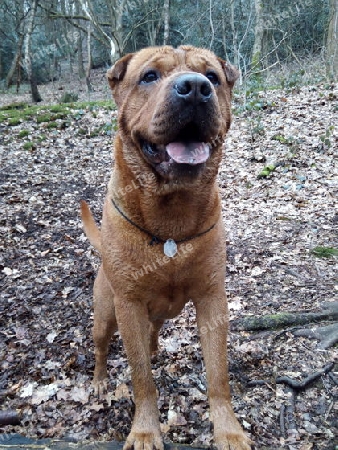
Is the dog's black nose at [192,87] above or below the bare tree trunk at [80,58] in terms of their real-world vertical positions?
above

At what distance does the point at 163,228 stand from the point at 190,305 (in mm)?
1957

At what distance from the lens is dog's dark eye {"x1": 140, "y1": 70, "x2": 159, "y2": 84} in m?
2.51

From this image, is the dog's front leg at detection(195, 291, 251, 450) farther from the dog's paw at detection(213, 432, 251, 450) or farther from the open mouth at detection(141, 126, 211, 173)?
the open mouth at detection(141, 126, 211, 173)

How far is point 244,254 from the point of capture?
4922 mm

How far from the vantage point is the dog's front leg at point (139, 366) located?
2.43m

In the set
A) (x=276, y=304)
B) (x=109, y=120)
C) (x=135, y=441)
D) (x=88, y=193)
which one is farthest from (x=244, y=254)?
(x=109, y=120)

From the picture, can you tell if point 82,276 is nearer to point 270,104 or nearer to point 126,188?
point 126,188

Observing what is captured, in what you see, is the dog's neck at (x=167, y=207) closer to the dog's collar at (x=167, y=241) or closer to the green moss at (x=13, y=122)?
the dog's collar at (x=167, y=241)

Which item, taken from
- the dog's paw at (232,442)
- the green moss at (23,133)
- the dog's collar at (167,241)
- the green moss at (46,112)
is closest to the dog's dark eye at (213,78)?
the dog's collar at (167,241)

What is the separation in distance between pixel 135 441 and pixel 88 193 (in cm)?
527

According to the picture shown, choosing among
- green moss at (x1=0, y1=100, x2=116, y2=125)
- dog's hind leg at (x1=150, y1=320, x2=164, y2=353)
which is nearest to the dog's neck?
dog's hind leg at (x1=150, y1=320, x2=164, y2=353)

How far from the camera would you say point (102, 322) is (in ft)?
9.89

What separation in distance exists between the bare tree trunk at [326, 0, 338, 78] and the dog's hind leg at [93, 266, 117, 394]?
10.7 m

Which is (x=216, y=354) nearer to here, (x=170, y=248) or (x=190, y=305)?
(x=170, y=248)
